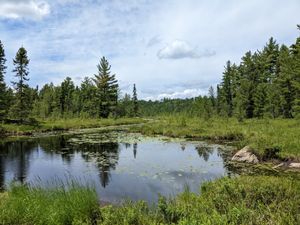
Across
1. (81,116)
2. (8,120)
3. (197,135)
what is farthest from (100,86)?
(197,135)

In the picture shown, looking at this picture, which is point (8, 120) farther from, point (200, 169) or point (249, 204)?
point (249, 204)

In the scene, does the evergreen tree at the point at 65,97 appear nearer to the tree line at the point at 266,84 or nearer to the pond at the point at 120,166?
the tree line at the point at 266,84

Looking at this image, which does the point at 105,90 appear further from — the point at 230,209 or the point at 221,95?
the point at 230,209

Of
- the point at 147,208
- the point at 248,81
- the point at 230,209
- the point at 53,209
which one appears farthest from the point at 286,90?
the point at 53,209

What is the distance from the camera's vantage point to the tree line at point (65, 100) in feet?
139

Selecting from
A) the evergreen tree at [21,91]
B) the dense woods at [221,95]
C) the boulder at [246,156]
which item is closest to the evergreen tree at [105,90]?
the dense woods at [221,95]

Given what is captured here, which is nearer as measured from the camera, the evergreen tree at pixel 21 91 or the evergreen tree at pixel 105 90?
the evergreen tree at pixel 21 91

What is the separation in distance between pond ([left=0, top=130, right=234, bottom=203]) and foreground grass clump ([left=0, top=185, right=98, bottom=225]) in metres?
1.85

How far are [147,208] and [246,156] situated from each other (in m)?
12.0

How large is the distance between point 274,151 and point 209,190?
1061 centimetres

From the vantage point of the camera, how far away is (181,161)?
61.9ft

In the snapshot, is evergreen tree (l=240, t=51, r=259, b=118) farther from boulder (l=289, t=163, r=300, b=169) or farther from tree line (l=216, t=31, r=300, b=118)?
boulder (l=289, t=163, r=300, b=169)

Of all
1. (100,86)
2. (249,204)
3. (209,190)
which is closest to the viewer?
(249,204)

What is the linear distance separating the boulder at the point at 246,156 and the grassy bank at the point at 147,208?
9612 mm
